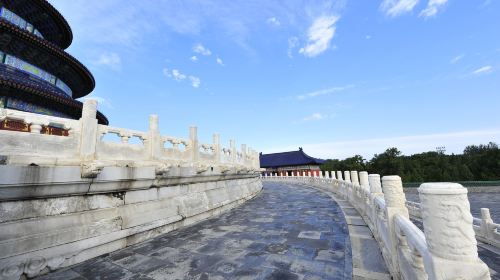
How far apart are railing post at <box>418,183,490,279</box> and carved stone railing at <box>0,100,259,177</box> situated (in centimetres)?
526

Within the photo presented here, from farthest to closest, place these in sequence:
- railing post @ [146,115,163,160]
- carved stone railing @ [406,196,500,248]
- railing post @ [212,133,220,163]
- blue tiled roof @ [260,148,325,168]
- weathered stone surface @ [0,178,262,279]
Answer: blue tiled roof @ [260,148,325,168], railing post @ [212,133,220,163], carved stone railing @ [406,196,500,248], railing post @ [146,115,163,160], weathered stone surface @ [0,178,262,279]

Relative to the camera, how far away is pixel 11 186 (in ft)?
12.5

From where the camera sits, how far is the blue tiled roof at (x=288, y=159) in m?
45.8

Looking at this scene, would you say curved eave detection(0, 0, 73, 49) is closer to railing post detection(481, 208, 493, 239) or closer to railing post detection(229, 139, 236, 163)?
railing post detection(229, 139, 236, 163)

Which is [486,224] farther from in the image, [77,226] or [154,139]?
[77,226]

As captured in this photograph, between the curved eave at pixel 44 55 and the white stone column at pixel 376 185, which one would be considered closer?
the white stone column at pixel 376 185

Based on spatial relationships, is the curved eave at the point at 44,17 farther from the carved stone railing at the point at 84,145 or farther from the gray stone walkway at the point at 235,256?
the gray stone walkway at the point at 235,256

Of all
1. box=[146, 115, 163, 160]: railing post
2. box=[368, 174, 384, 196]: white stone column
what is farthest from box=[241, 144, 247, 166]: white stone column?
box=[368, 174, 384, 196]: white stone column

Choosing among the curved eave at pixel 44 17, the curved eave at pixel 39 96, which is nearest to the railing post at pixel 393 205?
the curved eave at pixel 39 96

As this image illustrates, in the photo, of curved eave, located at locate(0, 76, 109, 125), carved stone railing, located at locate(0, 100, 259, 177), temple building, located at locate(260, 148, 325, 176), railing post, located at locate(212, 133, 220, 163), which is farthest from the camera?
temple building, located at locate(260, 148, 325, 176)

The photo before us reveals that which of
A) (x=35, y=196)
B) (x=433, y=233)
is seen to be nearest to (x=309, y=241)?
(x=433, y=233)

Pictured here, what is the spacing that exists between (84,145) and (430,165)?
2116 inches

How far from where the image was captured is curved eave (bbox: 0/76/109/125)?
29.0 feet

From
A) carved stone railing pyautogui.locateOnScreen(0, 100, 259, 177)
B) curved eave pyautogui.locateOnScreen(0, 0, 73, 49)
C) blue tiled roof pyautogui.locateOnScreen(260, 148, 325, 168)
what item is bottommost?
carved stone railing pyautogui.locateOnScreen(0, 100, 259, 177)
